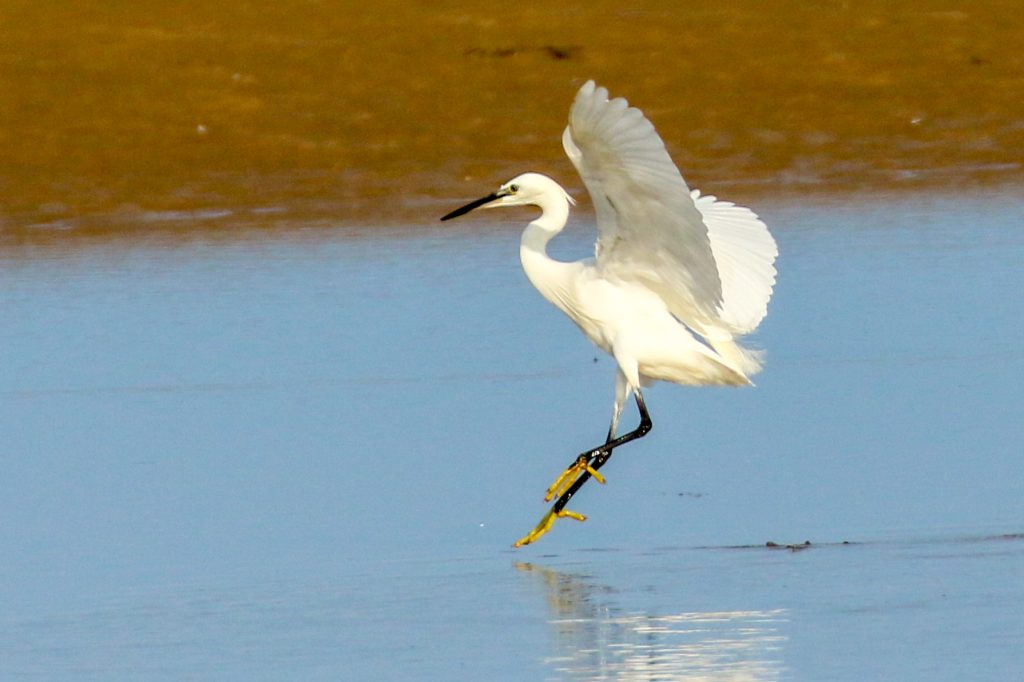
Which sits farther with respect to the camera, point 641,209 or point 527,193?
point 527,193

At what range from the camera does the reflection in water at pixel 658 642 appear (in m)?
4.87

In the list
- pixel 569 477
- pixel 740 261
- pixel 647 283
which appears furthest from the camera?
pixel 740 261

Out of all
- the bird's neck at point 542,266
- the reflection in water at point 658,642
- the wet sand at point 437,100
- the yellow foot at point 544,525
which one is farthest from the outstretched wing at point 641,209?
the wet sand at point 437,100

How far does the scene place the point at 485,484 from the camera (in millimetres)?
7051

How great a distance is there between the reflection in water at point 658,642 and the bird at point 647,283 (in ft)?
3.18

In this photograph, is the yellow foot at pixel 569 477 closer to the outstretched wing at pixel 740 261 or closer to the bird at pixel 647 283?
the bird at pixel 647 283

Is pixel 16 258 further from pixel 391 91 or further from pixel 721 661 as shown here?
pixel 721 661

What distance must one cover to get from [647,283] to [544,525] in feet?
3.45

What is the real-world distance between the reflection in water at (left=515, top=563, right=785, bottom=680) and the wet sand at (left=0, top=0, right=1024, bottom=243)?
8767 mm

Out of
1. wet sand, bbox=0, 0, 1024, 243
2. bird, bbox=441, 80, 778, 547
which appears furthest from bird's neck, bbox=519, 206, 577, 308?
wet sand, bbox=0, 0, 1024, 243

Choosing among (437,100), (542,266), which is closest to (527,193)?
(542,266)

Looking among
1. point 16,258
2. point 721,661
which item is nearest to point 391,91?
point 16,258

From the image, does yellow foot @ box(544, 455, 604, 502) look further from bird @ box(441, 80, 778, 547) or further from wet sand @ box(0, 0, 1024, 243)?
wet sand @ box(0, 0, 1024, 243)

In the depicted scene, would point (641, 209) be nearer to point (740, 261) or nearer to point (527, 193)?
point (527, 193)
